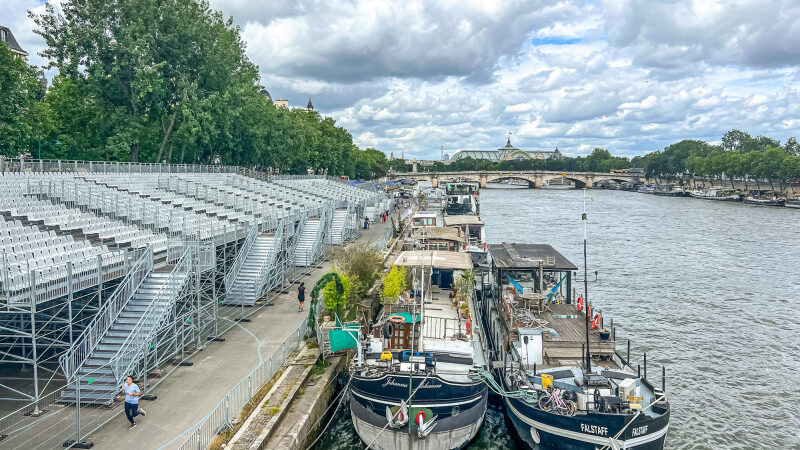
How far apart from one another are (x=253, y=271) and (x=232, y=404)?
13.1 metres

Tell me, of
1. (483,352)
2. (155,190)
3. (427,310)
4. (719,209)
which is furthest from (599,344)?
(719,209)

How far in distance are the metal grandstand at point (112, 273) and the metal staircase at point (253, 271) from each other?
0.06 meters

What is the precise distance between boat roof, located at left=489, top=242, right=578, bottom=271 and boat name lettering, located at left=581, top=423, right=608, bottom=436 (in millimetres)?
11490

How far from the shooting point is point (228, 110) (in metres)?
52.5

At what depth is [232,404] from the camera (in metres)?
16.4

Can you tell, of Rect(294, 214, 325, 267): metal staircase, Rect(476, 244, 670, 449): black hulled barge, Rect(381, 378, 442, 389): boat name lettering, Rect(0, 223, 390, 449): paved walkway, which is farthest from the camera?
Rect(294, 214, 325, 267): metal staircase

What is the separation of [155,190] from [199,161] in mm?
26575

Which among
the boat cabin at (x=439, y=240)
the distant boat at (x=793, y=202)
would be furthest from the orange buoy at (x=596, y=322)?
the distant boat at (x=793, y=202)

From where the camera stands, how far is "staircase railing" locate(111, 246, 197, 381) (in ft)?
56.3

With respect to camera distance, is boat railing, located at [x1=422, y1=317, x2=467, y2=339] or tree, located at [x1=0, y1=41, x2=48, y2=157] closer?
boat railing, located at [x1=422, y1=317, x2=467, y2=339]

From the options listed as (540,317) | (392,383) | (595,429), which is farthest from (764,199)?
(392,383)

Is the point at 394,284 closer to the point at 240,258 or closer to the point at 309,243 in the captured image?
the point at 240,258

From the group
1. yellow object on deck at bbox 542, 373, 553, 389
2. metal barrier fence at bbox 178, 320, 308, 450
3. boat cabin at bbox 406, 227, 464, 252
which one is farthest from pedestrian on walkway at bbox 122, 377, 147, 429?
boat cabin at bbox 406, 227, 464, 252

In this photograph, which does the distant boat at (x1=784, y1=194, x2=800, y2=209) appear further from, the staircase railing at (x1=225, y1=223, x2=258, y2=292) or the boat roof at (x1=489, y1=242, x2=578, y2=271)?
the staircase railing at (x1=225, y1=223, x2=258, y2=292)
